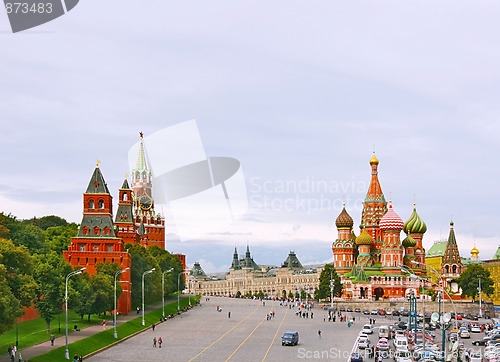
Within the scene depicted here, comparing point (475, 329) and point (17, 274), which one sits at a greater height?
point (17, 274)

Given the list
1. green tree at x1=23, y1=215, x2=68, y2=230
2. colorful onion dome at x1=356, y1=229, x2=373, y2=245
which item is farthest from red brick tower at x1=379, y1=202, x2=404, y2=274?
green tree at x1=23, y1=215, x2=68, y2=230

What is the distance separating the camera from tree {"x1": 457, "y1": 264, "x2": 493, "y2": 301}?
164m

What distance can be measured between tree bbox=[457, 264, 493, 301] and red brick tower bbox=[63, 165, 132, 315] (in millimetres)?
77472

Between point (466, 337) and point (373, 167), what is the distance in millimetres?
108892

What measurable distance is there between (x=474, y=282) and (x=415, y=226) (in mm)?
31392

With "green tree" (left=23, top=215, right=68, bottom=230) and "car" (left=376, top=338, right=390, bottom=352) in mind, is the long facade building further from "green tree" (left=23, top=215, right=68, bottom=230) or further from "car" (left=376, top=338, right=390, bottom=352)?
"car" (left=376, top=338, right=390, bottom=352)

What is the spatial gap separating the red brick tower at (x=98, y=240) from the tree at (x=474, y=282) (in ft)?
254

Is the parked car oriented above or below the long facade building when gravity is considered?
below

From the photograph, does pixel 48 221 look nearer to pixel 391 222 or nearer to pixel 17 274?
pixel 391 222

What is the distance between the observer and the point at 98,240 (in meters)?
115

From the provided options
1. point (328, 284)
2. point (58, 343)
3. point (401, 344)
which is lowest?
point (401, 344)

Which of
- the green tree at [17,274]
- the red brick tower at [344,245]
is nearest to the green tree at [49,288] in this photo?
the green tree at [17,274]

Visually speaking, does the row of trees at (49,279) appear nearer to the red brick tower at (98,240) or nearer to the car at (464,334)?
the red brick tower at (98,240)

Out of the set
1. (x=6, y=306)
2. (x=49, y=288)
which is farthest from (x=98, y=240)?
(x=6, y=306)
